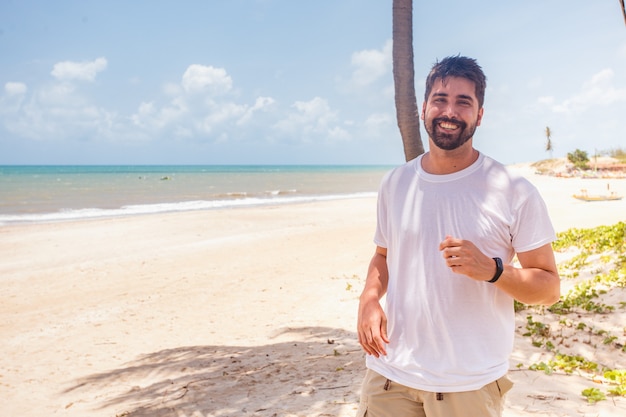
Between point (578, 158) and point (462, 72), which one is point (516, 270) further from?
point (578, 158)

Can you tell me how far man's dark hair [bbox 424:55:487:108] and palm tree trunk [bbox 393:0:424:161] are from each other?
2.96 meters

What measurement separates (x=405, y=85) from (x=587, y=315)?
144 inches

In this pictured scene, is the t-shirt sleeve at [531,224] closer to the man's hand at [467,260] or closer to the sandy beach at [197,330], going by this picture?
the man's hand at [467,260]

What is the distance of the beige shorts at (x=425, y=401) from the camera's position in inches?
76.4

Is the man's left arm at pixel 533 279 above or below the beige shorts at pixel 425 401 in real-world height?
above

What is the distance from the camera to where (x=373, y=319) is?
2092 mm

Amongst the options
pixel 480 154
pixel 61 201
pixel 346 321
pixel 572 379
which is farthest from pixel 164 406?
pixel 61 201

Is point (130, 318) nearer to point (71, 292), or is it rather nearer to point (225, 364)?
point (71, 292)

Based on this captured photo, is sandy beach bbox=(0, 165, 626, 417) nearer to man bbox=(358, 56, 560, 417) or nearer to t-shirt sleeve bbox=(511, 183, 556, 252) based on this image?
man bbox=(358, 56, 560, 417)

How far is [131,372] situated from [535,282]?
17.8 feet

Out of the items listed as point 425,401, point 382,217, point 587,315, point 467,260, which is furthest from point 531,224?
point 587,315

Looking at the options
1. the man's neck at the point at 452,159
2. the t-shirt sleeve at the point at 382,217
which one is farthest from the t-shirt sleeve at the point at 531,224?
the t-shirt sleeve at the point at 382,217

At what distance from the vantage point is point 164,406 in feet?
16.0

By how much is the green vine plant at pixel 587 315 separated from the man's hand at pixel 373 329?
2843 mm
